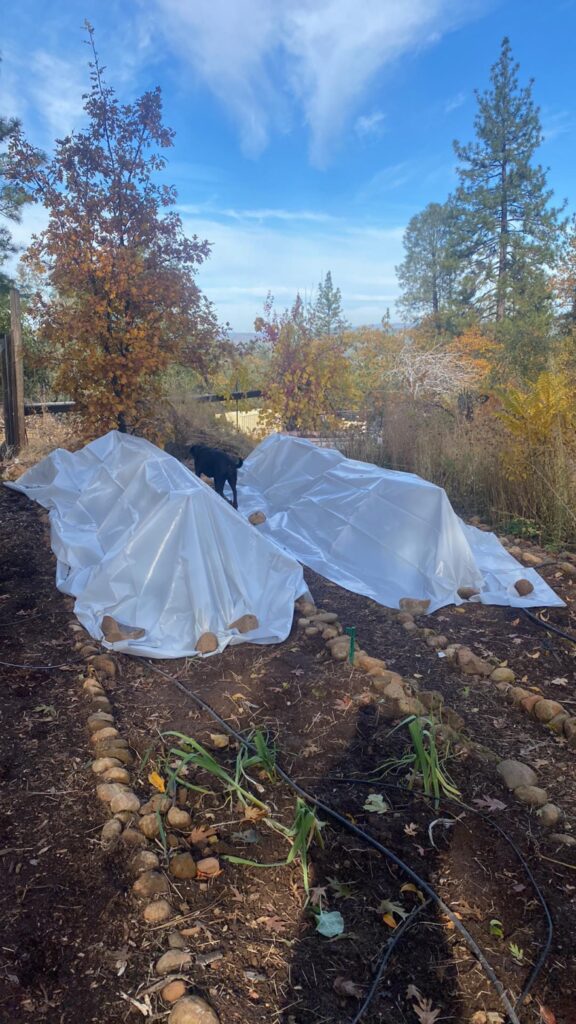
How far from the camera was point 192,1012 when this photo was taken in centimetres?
118

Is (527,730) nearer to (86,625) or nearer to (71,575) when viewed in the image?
(86,625)

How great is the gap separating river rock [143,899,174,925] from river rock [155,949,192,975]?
0.10m

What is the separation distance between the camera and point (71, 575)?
339cm

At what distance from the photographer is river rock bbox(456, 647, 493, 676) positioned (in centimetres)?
272

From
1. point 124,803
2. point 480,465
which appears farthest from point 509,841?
point 480,465

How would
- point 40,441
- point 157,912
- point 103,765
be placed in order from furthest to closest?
1. point 40,441
2. point 103,765
3. point 157,912

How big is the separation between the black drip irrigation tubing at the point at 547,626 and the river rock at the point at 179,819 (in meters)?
2.23

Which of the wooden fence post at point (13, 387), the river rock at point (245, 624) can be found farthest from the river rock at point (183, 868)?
the wooden fence post at point (13, 387)

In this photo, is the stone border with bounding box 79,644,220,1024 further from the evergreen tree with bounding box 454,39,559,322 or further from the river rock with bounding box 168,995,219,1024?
the evergreen tree with bounding box 454,39,559,322

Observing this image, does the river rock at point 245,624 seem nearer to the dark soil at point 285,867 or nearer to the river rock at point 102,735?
the dark soil at point 285,867

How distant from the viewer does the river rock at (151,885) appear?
1479 millimetres

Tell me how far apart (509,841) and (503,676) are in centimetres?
103

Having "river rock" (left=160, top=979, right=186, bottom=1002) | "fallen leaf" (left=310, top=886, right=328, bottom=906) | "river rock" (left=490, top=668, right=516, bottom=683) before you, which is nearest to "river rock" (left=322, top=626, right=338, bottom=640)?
"river rock" (left=490, top=668, right=516, bottom=683)

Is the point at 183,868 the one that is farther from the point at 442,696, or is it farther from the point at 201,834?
the point at 442,696
